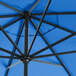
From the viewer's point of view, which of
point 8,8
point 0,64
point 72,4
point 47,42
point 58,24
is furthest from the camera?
point 0,64

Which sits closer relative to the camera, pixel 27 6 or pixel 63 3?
pixel 63 3

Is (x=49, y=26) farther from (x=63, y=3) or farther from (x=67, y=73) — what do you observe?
(x=67, y=73)

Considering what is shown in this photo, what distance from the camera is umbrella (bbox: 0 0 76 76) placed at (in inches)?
174

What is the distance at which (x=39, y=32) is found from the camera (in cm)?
529

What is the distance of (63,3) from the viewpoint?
4.26 meters

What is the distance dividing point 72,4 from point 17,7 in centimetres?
130

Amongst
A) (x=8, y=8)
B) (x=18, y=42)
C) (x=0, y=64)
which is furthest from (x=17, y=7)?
(x=0, y=64)

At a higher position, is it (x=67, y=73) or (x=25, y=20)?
(x=25, y=20)

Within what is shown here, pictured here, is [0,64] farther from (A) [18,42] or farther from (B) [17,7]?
(B) [17,7]

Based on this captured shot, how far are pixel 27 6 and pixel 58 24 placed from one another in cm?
87

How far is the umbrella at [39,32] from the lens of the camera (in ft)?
14.5

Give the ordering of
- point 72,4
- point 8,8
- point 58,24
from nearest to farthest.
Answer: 1. point 72,4
2. point 8,8
3. point 58,24

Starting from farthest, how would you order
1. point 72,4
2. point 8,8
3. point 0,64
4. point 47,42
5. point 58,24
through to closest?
point 0,64, point 47,42, point 58,24, point 8,8, point 72,4

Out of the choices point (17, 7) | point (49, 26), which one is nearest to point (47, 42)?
point (49, 26)
